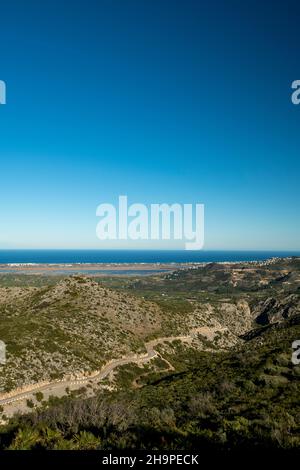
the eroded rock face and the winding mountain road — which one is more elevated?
the winding mountain road

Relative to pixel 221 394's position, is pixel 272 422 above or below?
above

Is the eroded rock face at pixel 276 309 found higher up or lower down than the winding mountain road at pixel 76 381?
lower down

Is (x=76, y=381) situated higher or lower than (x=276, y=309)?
higher

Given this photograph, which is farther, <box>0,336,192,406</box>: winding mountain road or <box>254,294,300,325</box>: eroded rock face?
<box>254,294,300,325</box>: eroded rock face

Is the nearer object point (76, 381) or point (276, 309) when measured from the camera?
point (76, 381)

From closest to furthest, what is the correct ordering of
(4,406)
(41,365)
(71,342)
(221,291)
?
(4,406)
(41,365)
(71,342)
(221,291)

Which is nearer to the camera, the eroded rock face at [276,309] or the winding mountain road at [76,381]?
the winding mountain road at [76,381]

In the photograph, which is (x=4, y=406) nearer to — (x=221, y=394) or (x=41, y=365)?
(x=41, y=365)
